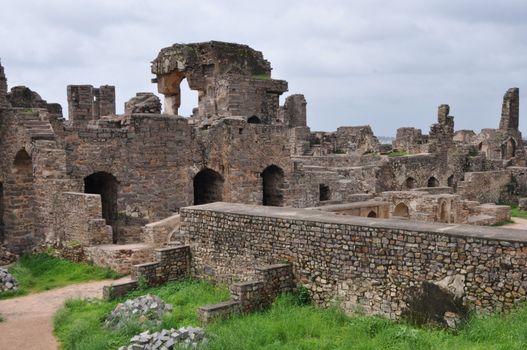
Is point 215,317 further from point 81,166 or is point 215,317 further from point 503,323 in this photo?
point 81,166

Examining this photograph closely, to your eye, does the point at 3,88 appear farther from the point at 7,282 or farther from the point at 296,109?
the point at 296,109

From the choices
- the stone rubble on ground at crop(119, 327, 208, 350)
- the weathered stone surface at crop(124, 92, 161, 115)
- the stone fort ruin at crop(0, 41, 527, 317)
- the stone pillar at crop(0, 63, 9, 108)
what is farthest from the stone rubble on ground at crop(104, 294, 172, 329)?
the weathered stone surface at crop(124, 92, 161, 115)

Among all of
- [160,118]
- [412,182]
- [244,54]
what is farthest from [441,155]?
[160,118]

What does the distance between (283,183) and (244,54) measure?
7.16m

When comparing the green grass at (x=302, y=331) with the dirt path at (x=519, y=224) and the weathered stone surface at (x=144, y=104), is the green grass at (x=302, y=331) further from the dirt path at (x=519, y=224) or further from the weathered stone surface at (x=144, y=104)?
the dirt path at (x=519, y=224)

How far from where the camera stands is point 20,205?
15.9 meters

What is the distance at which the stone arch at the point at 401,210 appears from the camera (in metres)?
20.2

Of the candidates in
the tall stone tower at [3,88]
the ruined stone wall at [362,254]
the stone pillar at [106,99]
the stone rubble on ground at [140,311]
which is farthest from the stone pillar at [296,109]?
the stone rubble on ground at [140,311]

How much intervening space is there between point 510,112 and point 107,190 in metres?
33.9

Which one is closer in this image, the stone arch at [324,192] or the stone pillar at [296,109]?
the stone arch at [324,192]

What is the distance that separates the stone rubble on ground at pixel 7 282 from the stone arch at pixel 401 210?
43.5 feet

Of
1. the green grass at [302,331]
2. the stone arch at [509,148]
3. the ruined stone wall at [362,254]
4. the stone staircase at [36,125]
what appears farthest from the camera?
the stone arch at [509,148]

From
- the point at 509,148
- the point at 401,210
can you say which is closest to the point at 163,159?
the point at 401,210

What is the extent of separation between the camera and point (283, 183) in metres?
20.7
